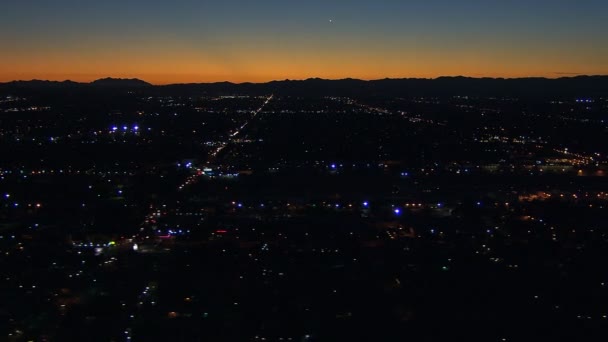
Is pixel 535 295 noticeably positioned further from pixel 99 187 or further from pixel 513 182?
Result: pixel 99 187

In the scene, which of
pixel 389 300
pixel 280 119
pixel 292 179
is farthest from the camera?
pixel 280 119

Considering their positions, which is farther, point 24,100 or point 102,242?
point 24,100

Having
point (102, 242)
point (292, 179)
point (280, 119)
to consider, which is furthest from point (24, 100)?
point (102, 242)

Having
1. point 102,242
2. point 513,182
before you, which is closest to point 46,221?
point 102,242

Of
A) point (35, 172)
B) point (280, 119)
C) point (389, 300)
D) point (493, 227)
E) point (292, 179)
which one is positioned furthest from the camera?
point (280, 119)

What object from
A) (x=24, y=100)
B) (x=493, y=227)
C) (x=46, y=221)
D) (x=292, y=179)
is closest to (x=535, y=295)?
(x=493, y=227)

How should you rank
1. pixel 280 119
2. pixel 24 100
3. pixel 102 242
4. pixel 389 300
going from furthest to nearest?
pixel 24 100
pixel 280 119
pixel 102 242
pixel 389 300

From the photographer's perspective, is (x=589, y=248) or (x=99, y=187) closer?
(x=589, y=248)

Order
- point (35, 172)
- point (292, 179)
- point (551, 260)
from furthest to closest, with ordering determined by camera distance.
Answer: point (35, 172) → point (292, 179) → point (551, 260)

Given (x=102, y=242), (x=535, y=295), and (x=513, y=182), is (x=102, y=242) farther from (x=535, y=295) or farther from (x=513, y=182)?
(x=513, y=182)
